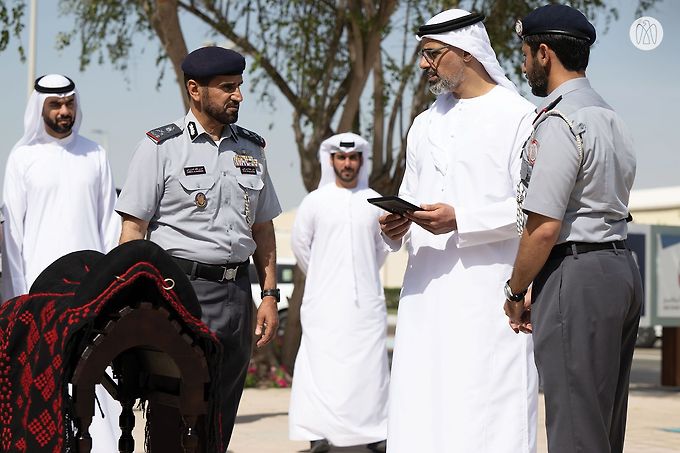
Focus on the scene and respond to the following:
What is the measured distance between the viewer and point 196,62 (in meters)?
5.57

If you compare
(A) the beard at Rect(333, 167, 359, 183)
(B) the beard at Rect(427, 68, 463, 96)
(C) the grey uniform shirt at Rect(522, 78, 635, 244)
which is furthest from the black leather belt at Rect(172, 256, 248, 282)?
(A) the beard at Rect(333, 167, 359, 183)

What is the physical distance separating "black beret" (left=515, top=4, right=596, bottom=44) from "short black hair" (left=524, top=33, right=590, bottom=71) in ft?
0.05

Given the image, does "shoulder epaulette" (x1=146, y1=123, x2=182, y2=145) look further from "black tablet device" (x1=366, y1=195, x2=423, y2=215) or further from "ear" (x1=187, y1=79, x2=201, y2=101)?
"black tablet device" (x1=366, y1=195, x2=423, y2=215)

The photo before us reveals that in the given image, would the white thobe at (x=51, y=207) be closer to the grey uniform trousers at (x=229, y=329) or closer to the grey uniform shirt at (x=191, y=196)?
the grey uniform shirt at (x=191, y=196)

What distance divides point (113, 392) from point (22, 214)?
3127mm

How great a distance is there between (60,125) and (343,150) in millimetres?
2729

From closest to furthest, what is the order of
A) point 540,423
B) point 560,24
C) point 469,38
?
point 560,24 < point 469,38 < point 540,423

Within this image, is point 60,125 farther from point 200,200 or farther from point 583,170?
point 583,170

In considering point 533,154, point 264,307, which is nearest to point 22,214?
point 264,307

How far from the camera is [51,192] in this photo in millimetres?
7746

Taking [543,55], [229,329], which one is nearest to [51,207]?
[229,329]

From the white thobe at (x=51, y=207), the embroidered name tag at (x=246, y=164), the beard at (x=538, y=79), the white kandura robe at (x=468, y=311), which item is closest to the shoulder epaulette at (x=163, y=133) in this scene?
the embroidered name tag at (x=246, y=164)

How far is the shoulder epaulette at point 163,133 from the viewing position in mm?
5551

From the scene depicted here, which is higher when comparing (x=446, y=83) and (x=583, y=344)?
(x=446, y=83)
